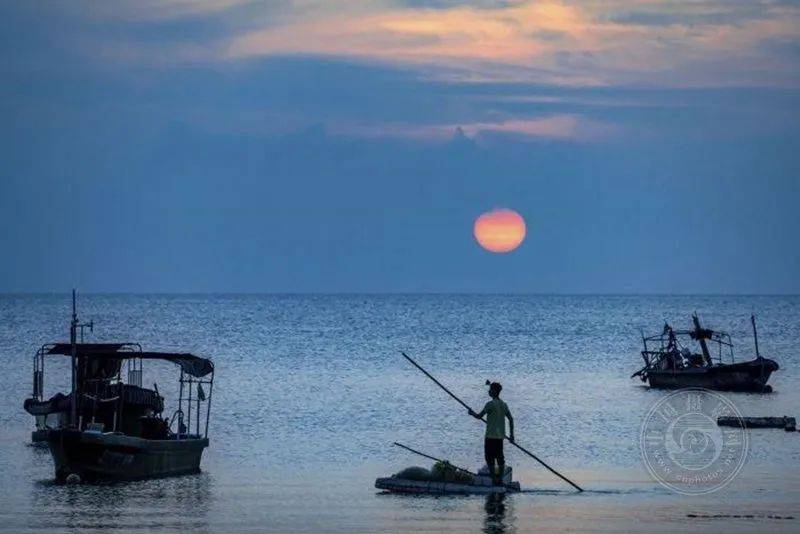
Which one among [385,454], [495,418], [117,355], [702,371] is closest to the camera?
[495,418]

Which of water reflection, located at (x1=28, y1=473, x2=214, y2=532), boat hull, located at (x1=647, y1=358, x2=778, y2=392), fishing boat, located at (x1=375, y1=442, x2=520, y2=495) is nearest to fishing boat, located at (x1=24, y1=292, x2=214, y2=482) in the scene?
water reflection, located at (x1=28, y1=473, x2=214, y2=532)

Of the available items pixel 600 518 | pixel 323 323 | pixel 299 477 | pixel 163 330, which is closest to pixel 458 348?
pixel 163 330

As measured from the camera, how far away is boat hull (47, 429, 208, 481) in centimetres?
2972

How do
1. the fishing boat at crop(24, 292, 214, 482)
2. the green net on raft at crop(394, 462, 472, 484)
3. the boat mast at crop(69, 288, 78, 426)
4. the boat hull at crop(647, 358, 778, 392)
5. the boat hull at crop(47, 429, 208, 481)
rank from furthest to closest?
the boat hull at crop(647, 358, 778, 392), the boat mast at crop(69, 288, 78, 426), the fishing boat at crop(24, 292, 214, 482), the boat hull at crop(47, 429, 208, 481), the green net on raft at crop(394, 462, 472, 484)

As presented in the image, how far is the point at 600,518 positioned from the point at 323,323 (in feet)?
449

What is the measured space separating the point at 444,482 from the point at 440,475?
10.4 inches

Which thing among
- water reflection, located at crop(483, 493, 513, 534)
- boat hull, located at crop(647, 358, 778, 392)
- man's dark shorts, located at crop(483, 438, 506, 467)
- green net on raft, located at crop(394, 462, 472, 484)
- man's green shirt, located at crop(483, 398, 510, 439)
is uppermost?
boat hull, located at crop(647, 358, 778, 392)

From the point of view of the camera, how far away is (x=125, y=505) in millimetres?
26766

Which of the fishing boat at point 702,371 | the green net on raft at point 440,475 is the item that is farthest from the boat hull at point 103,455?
the fishing boat at point 702,371

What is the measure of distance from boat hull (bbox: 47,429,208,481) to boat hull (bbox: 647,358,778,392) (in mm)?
32606

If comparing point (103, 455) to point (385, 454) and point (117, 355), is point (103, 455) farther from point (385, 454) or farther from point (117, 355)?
point (385, 454)

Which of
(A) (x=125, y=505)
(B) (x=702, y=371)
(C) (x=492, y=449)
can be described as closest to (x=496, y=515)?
(C) (x=492, y=449)

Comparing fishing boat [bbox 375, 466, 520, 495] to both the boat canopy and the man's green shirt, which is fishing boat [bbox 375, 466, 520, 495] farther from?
the boat canopy

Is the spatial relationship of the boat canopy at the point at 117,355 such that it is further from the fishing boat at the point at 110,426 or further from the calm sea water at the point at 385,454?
the calm sea water at the point at 385,454
